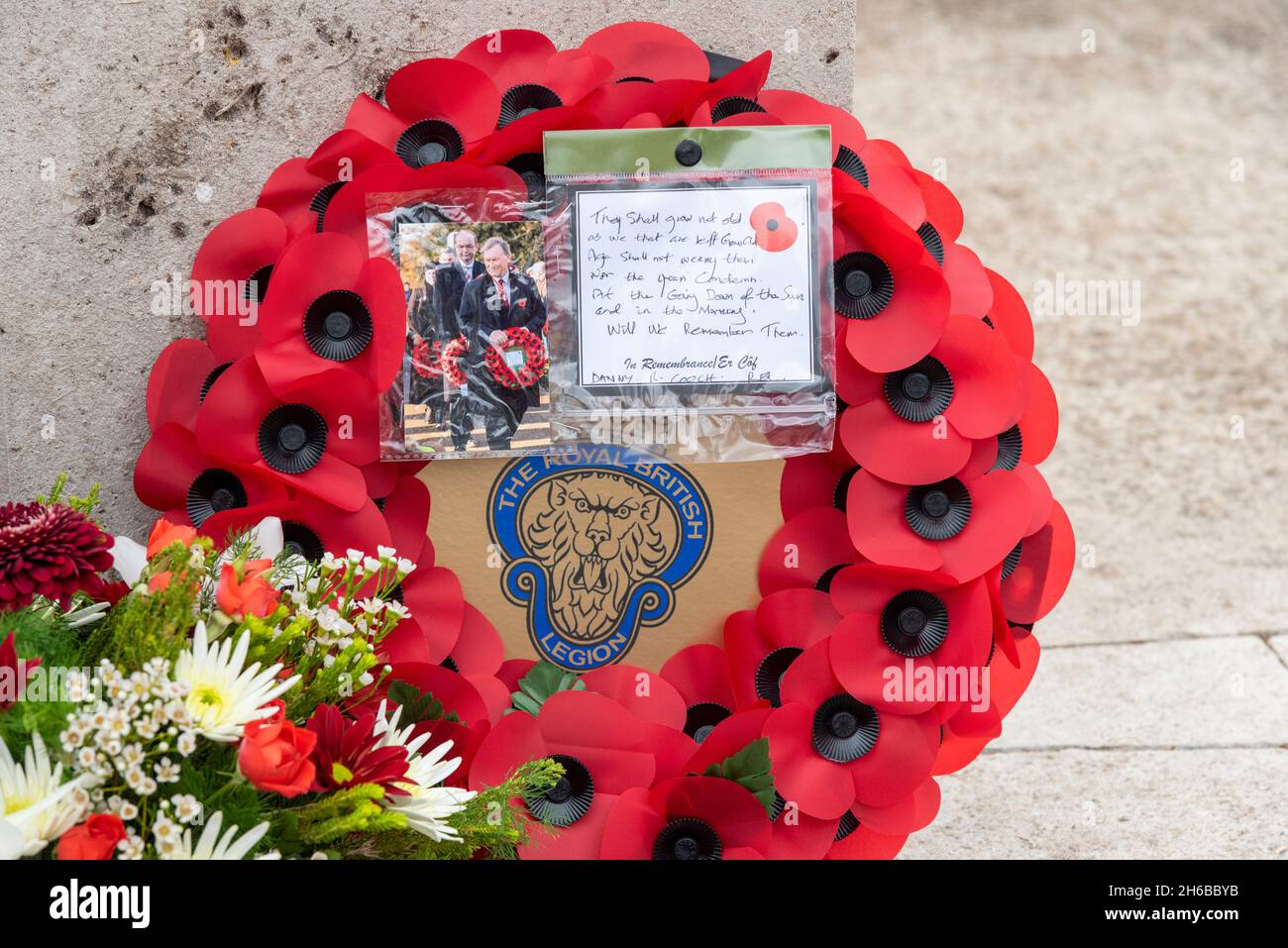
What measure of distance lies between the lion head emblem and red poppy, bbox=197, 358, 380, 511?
0.27 m

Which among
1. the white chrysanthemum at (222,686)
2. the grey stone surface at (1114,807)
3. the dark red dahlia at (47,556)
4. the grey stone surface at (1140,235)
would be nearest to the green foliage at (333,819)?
the white chrysanthemum at (222,686)

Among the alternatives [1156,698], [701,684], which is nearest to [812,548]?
[701,684]

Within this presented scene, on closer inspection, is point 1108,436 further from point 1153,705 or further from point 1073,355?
point 1153,705

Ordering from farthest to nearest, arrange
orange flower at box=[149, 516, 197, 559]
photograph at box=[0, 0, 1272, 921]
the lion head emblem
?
the lion head emblem → photograph at box=[0, 0, 1272, 921] → orange flower at box=[149, 516, 197, 559]

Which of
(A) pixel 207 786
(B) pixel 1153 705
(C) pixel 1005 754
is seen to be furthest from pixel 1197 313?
(A) pixel 207 786

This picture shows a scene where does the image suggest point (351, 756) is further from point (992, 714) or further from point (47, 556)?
point (992, 714)

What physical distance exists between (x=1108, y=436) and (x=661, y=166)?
11.0 feet

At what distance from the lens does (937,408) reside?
1.66 m

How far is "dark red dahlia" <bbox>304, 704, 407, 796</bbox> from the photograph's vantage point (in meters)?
1.17

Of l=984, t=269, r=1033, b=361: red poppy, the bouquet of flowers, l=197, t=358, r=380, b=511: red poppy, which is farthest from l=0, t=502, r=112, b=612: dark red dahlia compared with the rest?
l=984, t=269, r=1033, b=361: red poppy

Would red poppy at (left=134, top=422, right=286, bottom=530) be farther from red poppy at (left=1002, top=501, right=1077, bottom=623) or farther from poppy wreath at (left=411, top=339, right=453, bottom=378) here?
red poppy at (left=1002, top=501, right=1077, bottom=623)

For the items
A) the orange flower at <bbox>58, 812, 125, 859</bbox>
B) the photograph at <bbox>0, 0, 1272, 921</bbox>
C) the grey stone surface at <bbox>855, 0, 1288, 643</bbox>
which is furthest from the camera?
the grey stone surface at <bbox>855, 0, 1288, 643</bbox>

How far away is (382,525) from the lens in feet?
5.41

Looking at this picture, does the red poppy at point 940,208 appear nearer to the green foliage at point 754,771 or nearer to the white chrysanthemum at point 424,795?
the green foliage at point 754,771
